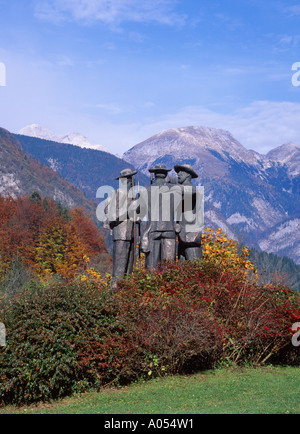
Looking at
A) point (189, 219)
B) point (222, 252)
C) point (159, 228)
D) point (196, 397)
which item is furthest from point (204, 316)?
point (222, 252)

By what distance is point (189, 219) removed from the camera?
13789mm

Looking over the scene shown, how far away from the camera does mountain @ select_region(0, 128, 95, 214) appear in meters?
97.4

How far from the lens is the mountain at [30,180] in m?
97.4

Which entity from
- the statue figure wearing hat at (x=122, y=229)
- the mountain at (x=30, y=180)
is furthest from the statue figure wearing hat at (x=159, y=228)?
the mountain at (x=30, y=180)

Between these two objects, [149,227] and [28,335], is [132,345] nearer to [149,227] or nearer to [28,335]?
[28,335]

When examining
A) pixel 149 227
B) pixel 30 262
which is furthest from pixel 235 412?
pixel 30 262

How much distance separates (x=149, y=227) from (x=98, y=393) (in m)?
6.01

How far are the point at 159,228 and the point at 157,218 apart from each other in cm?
26

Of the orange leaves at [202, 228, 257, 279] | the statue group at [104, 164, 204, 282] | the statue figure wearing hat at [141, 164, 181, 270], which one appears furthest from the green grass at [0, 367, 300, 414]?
the orange leaves at [202, 228, 257, 279]

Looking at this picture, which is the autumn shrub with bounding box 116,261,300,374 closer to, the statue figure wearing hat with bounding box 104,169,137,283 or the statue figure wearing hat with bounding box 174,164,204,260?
the statue figure wearing hat with bounding box 174,164,204,260

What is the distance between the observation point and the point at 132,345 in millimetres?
8883

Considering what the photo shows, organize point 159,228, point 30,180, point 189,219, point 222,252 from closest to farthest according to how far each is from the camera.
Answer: point 159,228 < point 189,219 < point 222,252 < point 30,180

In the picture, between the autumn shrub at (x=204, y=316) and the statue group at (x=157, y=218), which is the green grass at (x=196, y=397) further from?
the statue group at (x=157, y=218)

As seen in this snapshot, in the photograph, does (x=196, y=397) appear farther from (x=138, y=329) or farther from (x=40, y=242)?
(x=40, y=242)
